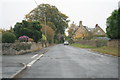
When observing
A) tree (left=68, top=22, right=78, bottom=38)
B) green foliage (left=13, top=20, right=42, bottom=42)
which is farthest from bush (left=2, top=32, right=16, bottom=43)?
tree (left=68, top=22, right=78, bottom=38)

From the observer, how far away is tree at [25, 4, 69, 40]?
75.9 meters

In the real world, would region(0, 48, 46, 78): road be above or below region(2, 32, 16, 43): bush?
below

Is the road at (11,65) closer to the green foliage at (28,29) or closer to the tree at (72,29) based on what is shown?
the green foliage at (28,29)

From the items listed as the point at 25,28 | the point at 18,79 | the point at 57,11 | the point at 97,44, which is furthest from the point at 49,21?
the point at 18,79

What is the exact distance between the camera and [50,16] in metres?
78.6

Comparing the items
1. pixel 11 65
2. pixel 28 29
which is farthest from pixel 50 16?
pixel 11 65

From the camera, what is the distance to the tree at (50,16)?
249 feet

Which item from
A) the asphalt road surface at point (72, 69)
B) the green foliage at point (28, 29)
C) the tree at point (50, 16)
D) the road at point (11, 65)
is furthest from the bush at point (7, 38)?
the tree at point (50, 16)

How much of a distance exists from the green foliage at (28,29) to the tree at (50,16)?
118 ft

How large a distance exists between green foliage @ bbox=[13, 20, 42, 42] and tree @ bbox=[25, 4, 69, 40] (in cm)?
3603

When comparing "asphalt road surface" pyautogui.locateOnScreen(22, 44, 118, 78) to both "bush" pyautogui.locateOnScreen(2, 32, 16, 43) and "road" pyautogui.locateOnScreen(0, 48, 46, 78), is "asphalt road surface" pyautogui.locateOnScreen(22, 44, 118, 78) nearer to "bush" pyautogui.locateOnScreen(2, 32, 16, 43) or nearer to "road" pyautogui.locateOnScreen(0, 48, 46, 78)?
"road" pyautogui.locateOnScreen(0, 48, 46, 78)

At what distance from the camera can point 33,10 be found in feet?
252

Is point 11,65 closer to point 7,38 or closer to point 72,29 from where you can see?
point 7,38

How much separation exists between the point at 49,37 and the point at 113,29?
3929 cm
